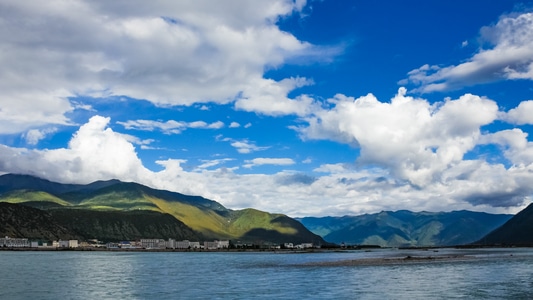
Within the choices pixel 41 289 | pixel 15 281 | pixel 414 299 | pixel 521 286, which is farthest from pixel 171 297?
pixel 521 286

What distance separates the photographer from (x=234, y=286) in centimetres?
11231

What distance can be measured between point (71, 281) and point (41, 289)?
71.5 ft

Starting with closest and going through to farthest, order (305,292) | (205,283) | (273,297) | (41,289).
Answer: (273,297), (305,292), (41,289), (205,283)

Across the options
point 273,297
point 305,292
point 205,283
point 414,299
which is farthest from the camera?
point 205,283

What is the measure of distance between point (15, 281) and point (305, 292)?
7145 cm

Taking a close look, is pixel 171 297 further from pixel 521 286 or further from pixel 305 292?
pixel 521 286

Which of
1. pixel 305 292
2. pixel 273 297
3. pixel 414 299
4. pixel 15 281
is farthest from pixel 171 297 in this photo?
pixel 15 281

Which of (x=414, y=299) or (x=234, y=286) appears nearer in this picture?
(x=414, y=299)

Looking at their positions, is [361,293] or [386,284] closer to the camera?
[361,293]

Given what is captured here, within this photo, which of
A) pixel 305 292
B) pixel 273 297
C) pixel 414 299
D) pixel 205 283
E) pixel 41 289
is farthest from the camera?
pixel 205 283

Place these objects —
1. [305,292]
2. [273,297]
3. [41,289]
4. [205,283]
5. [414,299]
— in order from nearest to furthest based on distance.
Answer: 1. [414,299]
2. [273,297]
3. [305,292]
4. [41,289]
5. [205,283]

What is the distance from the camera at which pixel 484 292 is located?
9144cm

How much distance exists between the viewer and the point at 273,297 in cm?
9044

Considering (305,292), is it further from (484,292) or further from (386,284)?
(484,292)
